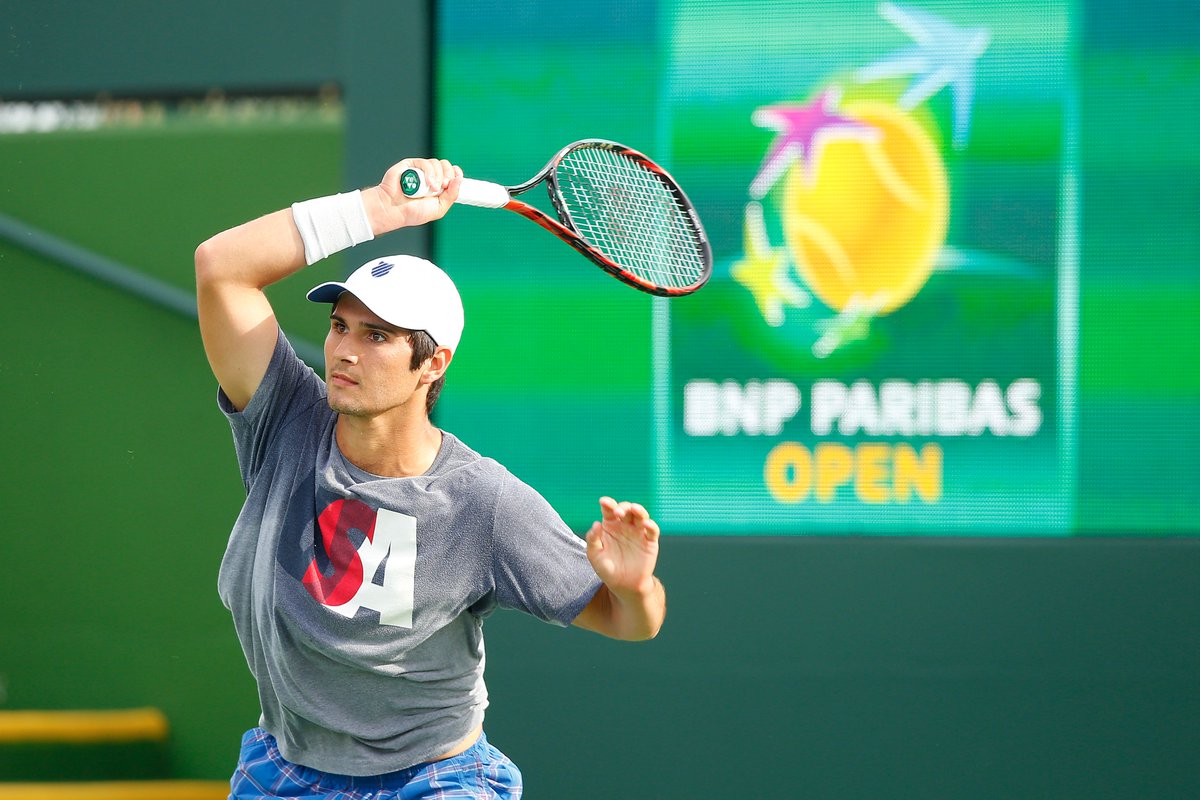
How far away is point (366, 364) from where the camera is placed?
269 cm

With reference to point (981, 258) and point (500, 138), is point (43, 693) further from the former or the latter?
point (981, 258)

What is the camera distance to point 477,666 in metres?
2.86

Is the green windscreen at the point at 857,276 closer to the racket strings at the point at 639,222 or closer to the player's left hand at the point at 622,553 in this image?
the racket strings at the point at 639,222

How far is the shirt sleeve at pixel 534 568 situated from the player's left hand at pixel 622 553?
130mm

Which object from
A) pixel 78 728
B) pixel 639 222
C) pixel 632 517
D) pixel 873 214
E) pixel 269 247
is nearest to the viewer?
pixel 632 517

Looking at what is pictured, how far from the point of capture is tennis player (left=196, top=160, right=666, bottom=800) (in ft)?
8.71

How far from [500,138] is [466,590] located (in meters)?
2.20

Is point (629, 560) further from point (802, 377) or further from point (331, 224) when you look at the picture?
point (802, 377)

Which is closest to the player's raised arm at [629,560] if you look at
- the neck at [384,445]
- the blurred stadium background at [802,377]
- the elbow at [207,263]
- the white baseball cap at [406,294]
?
the neck at [384,445]

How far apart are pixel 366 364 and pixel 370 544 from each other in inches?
14.0

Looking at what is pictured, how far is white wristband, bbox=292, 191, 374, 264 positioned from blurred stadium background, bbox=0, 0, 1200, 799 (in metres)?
1.88

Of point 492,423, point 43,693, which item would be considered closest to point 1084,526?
point 492,423

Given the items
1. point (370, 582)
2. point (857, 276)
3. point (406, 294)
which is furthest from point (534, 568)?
point (857, 276)

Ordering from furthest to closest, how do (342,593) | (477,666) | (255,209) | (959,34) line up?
1. (255,209)
2. (959,34)
3. (477,666)
4. (342,593)
